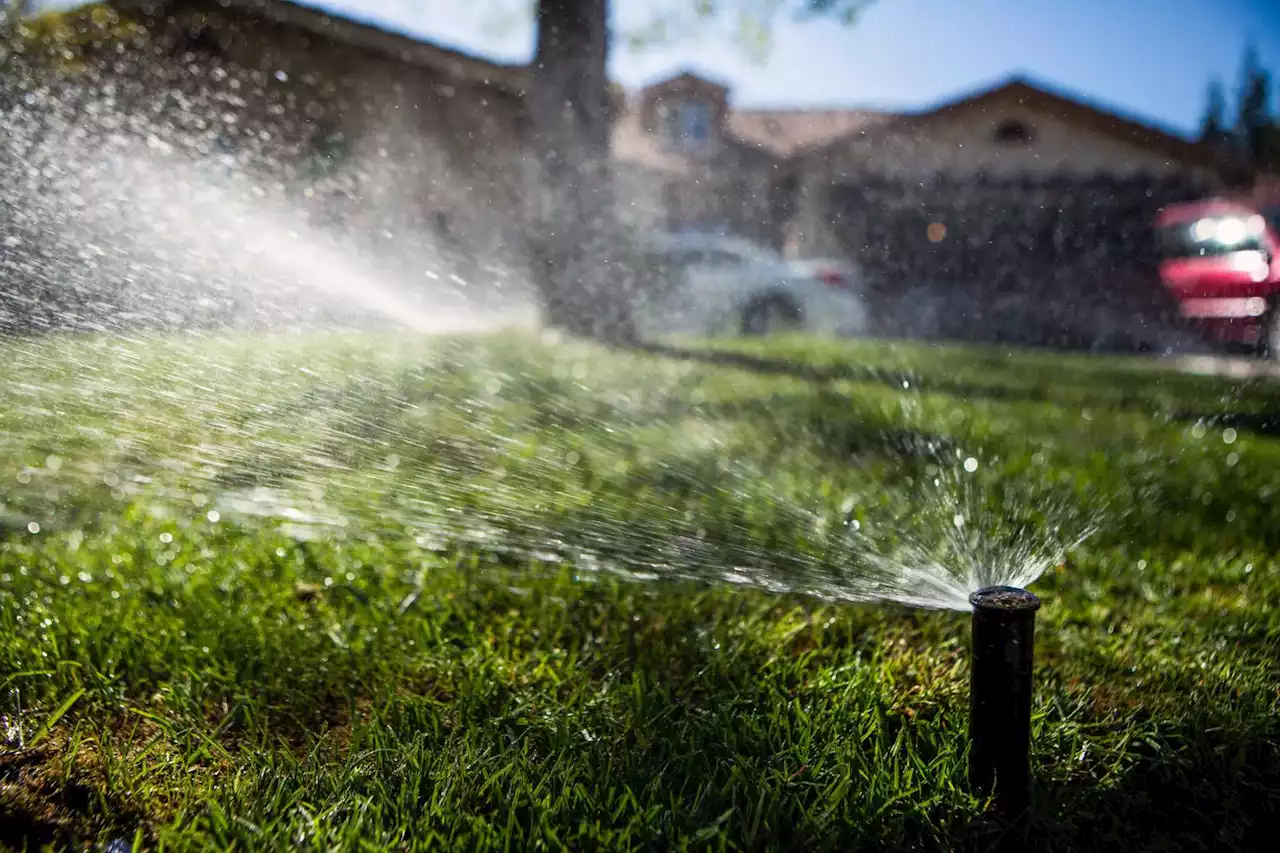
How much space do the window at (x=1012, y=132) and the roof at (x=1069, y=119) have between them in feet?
0.53

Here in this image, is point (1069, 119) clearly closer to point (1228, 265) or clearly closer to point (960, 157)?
point (960, 157)

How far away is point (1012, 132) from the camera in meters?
6.49

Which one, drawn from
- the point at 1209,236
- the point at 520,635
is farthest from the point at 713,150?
the point at 1209,236

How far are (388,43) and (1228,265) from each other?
7284 mm

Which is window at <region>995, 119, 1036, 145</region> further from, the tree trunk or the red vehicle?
the tree trunk

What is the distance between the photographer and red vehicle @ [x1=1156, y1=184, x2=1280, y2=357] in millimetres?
7617

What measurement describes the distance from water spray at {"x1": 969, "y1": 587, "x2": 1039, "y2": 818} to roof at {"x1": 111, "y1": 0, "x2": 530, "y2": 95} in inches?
162

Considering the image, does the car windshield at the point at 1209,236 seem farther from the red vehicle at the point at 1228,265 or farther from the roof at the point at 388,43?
the roof at the point at 388,43

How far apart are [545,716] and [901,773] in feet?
1.87

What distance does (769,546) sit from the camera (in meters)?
2.32

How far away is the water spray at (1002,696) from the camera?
1187 millimetres

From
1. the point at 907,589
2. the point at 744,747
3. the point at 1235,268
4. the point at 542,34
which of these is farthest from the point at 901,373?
the point at 744,747

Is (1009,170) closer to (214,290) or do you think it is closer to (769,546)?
(769,546)

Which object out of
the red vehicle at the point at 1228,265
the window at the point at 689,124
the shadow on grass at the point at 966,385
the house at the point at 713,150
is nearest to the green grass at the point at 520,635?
the shadow on grass at the point at 966,385
